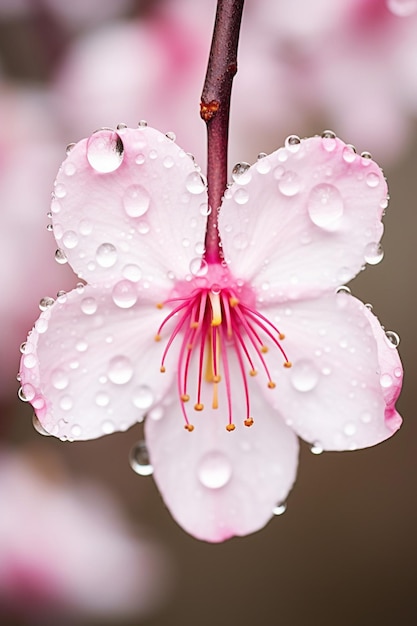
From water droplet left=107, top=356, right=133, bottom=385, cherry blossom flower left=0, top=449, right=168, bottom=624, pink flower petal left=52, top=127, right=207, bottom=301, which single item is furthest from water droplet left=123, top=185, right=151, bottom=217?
cherry blossom flower left=0, top=449, right=168, bottom=624

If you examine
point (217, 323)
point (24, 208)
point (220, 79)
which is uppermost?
point (24, 208)

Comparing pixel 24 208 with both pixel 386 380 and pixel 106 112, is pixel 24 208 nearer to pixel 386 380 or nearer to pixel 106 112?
pixel 106 112

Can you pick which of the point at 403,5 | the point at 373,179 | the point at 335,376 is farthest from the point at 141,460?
the point at 403,5

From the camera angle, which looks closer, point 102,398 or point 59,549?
point 102,398

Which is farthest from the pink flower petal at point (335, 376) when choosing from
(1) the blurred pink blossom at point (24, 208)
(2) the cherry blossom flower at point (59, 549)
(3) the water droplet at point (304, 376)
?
(2) the cherry blossom flower at point (59, 549)

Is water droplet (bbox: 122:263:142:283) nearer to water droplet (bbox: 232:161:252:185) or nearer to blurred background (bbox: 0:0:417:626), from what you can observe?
Result: water droplet (bbox: 232:161:252:185)

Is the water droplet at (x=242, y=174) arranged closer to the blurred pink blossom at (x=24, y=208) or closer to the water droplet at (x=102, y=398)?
the water droplet at (x=102, y=398)

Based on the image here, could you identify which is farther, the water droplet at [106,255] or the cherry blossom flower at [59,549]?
the cherry blossom flower at [59,549]
